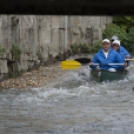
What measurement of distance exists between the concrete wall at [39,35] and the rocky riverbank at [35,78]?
27 centimetres

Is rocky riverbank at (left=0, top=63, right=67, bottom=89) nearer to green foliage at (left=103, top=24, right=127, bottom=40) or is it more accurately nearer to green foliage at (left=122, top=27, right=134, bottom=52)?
green foliage at (left=103, top=24, right=127, bottom=40)

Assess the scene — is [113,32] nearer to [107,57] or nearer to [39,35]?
[39,35]

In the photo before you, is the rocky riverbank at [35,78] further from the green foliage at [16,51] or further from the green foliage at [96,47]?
the green foliage at [96,47]

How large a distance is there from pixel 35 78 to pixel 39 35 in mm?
3670

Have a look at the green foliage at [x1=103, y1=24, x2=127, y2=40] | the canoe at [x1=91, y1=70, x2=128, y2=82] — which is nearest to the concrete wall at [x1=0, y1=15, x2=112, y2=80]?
the green foliage at [x1=103, y1=24, x2=127, y2=40]

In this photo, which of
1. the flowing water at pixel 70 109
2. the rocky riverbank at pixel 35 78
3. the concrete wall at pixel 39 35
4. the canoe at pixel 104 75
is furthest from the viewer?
the concrete wall at pixel 39 35

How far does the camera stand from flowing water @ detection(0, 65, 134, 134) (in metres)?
9.59

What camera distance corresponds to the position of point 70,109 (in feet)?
38.3

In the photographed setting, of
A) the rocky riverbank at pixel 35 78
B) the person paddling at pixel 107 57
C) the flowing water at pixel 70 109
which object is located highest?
the person paddling at pixel 107 57

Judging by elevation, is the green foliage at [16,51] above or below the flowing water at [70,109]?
above

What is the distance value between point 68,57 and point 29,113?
37.3 ft

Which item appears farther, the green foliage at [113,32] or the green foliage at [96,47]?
the green foliage at [113,32]

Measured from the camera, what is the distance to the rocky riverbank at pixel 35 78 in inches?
596

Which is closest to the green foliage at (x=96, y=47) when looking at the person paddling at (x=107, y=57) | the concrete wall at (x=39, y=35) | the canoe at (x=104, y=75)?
the concrete wall at (x=39, y=35)
